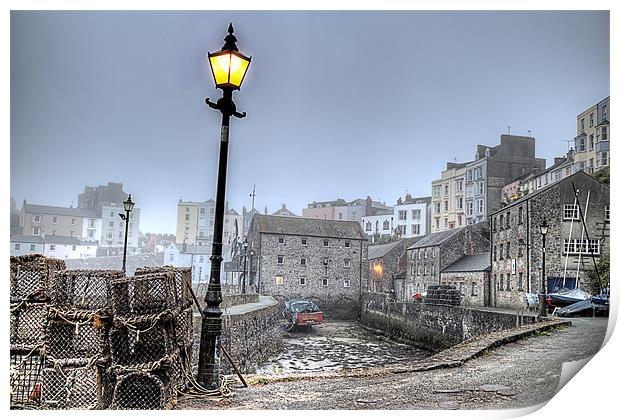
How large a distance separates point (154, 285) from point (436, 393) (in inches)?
120

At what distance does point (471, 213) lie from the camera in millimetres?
41688

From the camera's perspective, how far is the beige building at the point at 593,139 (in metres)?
18.3

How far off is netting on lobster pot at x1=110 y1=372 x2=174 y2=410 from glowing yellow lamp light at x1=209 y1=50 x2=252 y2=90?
277cm

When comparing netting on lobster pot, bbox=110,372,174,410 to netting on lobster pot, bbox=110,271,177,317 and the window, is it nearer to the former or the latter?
netting on lobster pot, bbox=110,271,177,317

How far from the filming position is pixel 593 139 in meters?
20.7

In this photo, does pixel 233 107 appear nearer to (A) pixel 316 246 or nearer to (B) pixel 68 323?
(B) pixel 68 323

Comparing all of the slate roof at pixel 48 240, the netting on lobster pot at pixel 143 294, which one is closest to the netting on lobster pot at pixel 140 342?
the netting on lobster pot at pixel 143 294

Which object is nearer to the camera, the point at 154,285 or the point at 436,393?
A: the point at 154,285

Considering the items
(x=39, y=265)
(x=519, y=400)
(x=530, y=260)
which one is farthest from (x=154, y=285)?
(x=530, y=260)

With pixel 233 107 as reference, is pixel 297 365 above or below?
below

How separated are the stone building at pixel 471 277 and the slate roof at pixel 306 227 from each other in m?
9.84
